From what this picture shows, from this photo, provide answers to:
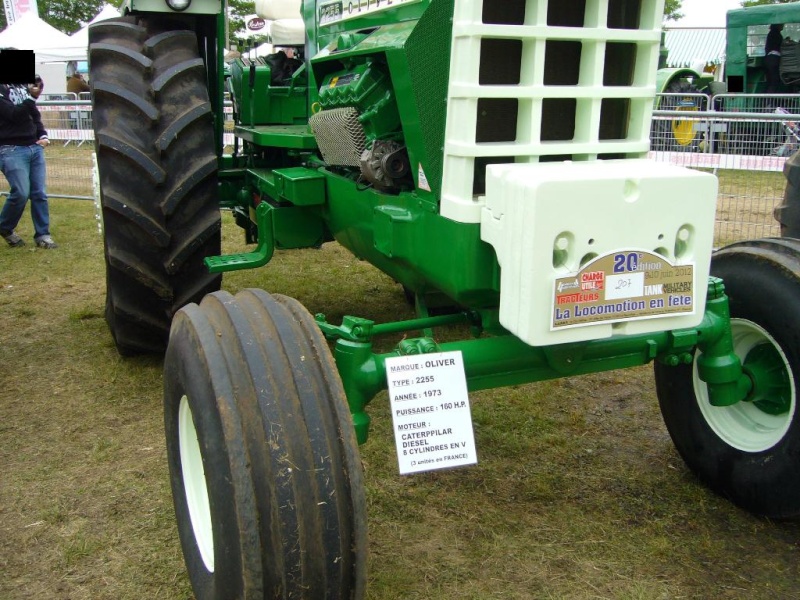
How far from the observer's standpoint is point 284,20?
18.4ft

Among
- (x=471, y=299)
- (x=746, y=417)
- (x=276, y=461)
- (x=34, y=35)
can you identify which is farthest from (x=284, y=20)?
(x=34, y=35)

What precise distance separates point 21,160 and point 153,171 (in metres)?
4.90

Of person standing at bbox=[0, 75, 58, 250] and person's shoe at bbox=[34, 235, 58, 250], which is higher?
person standing at bbox=[0, 75, 58, 250]

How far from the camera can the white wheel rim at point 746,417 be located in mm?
3000

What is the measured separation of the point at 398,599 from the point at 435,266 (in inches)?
41.7

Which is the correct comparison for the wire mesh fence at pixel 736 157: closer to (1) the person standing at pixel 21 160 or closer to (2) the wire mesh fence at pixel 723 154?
(2) the wire mesh fence at pixel 723 154

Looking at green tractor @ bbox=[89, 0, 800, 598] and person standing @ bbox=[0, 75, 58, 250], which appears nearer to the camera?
green tractor @ bbox=[89, 0, 800, 598]

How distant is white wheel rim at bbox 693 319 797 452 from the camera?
300 cm

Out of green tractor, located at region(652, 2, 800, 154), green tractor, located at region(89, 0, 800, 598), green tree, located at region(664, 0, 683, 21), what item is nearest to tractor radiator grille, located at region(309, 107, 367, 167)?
green tractor, located at region(89, 0, 800, 598)

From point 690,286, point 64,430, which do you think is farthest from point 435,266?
point 64,430

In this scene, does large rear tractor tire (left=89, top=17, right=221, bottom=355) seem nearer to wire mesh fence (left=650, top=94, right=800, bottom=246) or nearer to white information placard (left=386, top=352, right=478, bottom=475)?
white information placard (left=386, top=352, right=478, bottom=475)

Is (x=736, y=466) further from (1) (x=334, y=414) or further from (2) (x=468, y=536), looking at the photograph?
(1) (x=334, y=414)

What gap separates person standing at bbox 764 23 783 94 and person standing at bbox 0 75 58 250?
12.0 m

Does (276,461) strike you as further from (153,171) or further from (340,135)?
(153,171)
